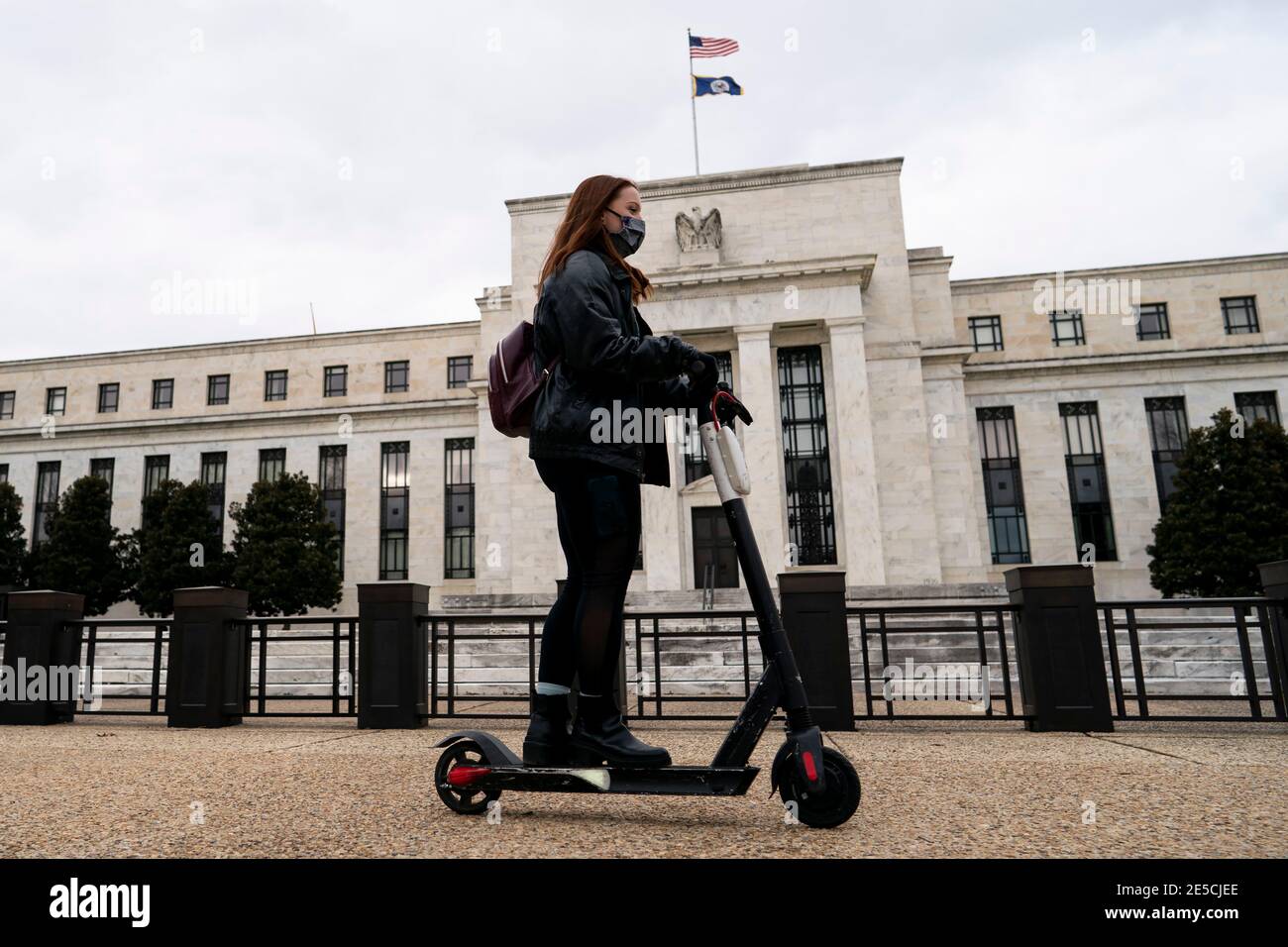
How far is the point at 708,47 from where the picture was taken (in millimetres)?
27156

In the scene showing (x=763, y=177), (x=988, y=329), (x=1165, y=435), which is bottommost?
(x=1165, y=435)

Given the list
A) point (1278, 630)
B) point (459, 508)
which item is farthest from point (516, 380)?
point (459, 508)

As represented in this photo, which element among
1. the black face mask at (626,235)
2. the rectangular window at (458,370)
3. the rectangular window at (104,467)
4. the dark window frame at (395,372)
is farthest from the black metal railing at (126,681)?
the rectangular window at (104,467)

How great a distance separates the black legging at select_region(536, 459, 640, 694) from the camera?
2834 millimetres

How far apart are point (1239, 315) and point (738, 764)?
38.6 m

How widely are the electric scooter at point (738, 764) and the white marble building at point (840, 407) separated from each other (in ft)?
74.5

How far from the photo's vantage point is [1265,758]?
437 centimetres

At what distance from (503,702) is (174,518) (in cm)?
2669

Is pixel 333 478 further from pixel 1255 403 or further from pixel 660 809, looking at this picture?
pixel 1255 403

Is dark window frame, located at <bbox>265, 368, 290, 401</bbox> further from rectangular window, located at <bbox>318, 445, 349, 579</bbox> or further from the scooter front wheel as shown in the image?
the scooter front wheel

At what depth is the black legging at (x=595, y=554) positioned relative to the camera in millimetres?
2834

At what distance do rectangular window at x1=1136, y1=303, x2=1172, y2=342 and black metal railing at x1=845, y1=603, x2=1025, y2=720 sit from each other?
22.3 m

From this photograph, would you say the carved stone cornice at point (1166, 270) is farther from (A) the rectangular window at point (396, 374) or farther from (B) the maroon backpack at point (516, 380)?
(B) the maroon backpack at point (516, 380)
